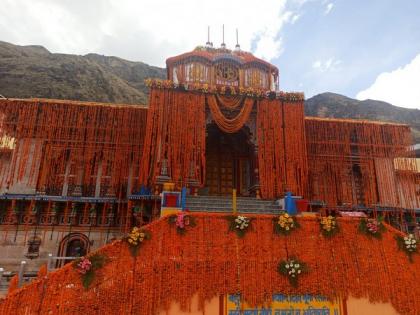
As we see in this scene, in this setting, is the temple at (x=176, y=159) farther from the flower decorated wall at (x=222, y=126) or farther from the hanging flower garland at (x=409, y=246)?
the hanging flower garland at (x=409, y=246)

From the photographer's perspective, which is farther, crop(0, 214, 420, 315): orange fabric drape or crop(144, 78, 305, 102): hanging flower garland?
crop(144, 78, 305, 102): hanging flower garland

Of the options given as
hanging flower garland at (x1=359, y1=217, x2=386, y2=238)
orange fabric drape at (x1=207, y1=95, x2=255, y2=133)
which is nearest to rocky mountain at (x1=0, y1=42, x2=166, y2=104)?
orange fabric drape at (x1=207, y1=95, x2=255, y2=133)

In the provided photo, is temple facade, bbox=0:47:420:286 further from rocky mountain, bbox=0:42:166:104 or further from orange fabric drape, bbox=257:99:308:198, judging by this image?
rocky mountain, bbox=0:42:166:104

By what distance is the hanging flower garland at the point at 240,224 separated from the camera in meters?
8.07

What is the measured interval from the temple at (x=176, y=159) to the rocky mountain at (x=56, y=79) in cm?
1476

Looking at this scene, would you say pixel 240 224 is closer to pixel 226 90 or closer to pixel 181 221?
pixel 181 221

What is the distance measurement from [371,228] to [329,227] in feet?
4.55

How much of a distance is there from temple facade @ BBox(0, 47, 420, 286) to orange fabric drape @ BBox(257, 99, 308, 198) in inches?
1.9

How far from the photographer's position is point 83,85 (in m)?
30.5

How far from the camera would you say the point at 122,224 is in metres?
14.2

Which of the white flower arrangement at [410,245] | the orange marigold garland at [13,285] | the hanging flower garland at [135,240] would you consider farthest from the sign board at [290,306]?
the orange marigold garland at [13,285]

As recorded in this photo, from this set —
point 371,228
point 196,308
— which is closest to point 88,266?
point 196,308

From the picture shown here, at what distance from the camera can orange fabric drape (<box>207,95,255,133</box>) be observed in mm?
14203

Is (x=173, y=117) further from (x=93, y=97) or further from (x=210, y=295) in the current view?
(x=93, y=97)
